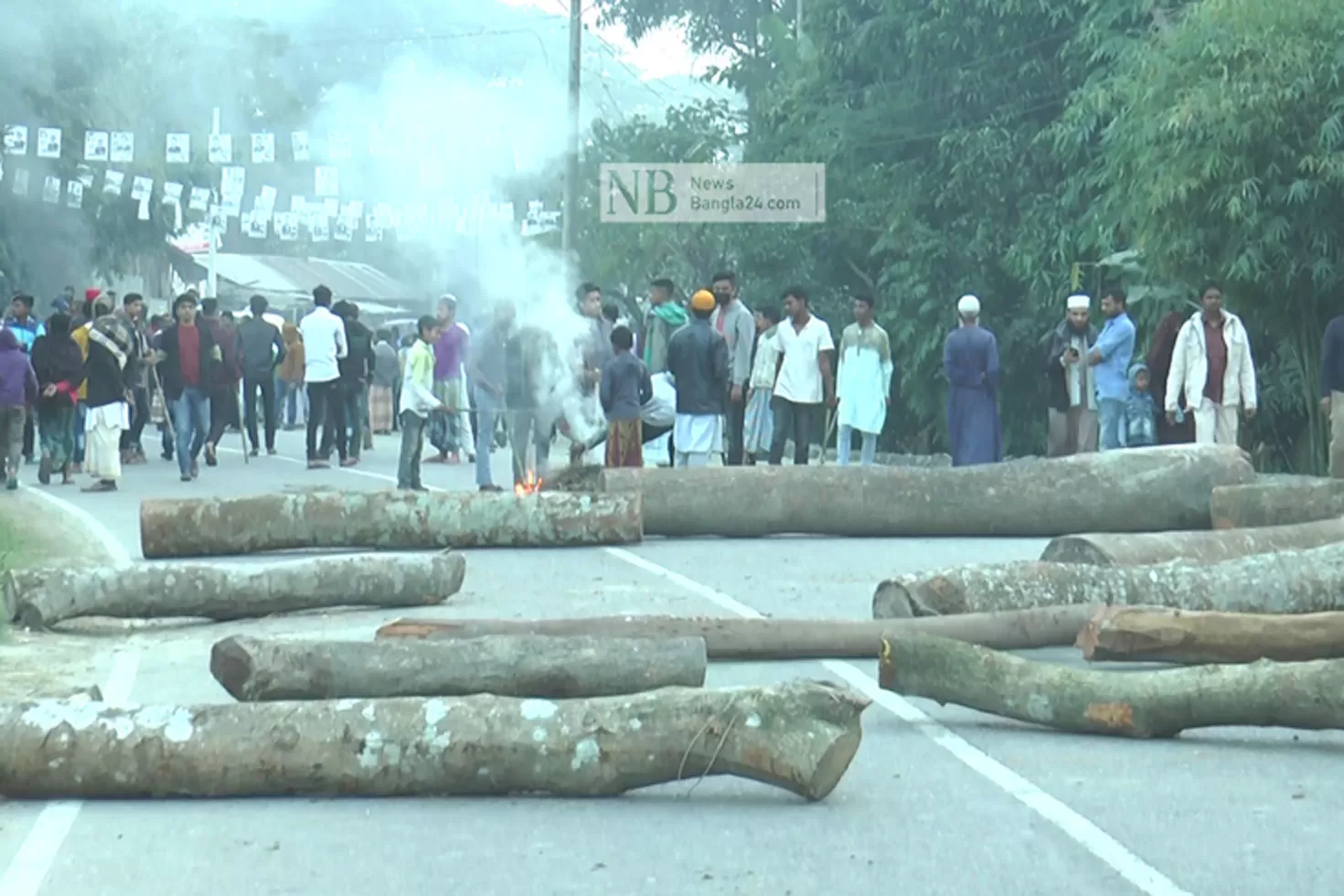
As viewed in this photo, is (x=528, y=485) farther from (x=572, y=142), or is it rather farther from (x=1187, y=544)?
(x=572, y=142)

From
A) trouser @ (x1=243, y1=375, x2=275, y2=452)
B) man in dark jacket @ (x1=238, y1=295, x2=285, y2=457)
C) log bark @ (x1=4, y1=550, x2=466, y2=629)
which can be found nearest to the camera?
log bark @ (x1=4, y1=550, x2=466, y2=629)

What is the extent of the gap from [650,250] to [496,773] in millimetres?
36257

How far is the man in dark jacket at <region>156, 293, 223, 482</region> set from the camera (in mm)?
24531

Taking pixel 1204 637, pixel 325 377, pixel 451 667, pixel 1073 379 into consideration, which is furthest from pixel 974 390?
pixel 451 667

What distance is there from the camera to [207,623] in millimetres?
12336

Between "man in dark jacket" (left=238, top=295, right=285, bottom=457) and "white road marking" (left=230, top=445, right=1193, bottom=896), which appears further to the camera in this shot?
"man in dark jacket" (left=238, top=295, right=285, bottom=457)

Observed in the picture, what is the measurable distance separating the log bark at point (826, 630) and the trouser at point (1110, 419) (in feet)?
37.3

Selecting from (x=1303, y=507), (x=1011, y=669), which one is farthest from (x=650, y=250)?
(x=1011, y=669)

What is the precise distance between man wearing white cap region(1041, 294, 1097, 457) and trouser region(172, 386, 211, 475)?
29.6 ft

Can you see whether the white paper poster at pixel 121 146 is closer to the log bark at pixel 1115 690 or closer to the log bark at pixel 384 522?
the log bark at pixel 384 522

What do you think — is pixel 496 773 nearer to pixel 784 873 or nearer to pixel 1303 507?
pixel 784 873

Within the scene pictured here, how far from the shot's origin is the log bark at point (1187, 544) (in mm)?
11656

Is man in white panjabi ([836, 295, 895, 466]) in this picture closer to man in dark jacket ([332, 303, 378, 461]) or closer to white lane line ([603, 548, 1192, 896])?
man in dark jacket ([332, 303, 378, 461])

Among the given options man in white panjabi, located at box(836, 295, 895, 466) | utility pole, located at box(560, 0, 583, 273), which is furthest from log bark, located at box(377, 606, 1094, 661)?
utility pole, located at box(560, 0, 583, 273)
